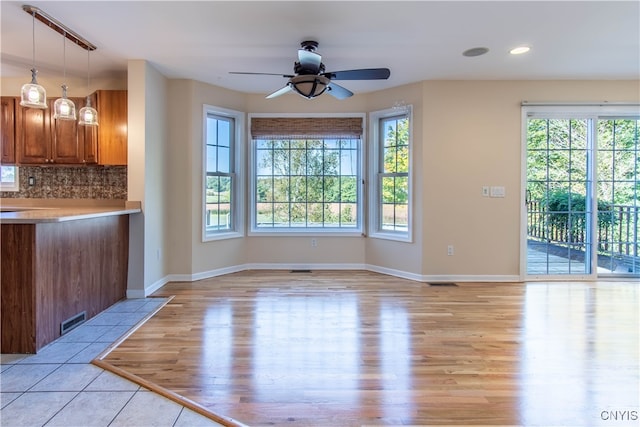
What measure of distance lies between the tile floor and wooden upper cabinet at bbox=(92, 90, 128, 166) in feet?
7.34

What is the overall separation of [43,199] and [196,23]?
3.23 meters

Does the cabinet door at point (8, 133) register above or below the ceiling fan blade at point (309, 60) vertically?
below

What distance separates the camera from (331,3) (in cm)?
260

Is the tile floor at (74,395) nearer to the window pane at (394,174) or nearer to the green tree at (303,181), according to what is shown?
the green tree at (303,181)

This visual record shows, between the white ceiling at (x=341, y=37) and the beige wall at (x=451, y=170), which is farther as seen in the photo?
the beige wall at (x=451, y=170)

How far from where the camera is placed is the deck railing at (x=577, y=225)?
4484mm

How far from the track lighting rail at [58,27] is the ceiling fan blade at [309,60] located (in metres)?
2.08

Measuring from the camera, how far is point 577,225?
4.48 metres

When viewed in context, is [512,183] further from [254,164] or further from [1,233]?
[1,233]

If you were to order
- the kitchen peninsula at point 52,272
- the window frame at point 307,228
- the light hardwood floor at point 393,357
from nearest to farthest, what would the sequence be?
1. the light hardwood floor at point 393,357
2. the kitchen peninsula at point 52,272
3. the window frame at point 307,228

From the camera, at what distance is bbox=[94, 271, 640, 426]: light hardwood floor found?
179 cm

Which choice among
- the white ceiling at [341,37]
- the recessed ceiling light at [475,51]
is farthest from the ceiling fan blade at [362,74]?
the recessed ceiling light at [475,51]

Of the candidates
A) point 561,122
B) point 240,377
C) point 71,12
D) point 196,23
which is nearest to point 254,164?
point 196,23

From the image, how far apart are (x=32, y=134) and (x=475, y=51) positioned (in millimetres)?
5101
